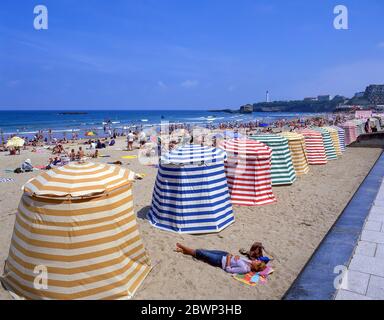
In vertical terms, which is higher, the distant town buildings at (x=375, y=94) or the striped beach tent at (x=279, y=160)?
the distant town buildings at (x=375, y=94)

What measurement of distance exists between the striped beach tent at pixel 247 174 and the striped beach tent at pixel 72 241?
455cm

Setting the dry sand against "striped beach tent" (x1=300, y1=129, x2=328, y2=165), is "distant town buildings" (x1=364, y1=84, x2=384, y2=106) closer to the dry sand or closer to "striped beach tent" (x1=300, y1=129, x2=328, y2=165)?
"striped beach tent" (x1=300, y1=129, x2=328, y2=165)

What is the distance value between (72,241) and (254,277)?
2.74m

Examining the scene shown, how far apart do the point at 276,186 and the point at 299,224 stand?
11.6ft

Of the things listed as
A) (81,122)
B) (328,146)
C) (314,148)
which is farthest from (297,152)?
(81,122)

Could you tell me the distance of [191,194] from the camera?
6.64 m

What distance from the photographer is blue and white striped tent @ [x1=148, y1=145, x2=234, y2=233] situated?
261 inches

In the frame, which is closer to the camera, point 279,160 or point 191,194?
point 191,194

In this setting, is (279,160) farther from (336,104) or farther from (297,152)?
(336,104)

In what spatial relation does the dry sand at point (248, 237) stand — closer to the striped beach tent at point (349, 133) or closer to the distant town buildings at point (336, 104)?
the striped beach tent at point (349, 133)

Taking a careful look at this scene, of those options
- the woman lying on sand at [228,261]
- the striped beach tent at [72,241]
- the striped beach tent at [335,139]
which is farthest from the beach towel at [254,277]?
the striped beach tent at [335,139]

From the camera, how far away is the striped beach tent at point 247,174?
28.3 feet
